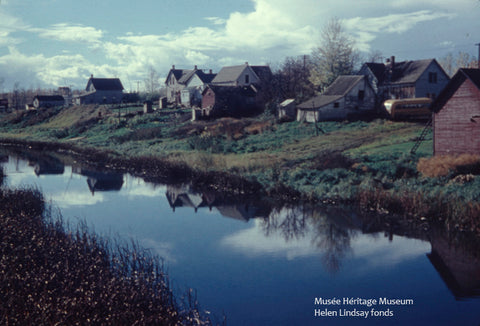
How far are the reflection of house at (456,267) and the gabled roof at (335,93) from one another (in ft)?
107

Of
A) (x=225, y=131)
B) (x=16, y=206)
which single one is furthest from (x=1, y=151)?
(x=16, y=206)

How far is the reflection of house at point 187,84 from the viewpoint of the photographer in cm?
7781

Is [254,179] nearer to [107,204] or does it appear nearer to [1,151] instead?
[107,204]

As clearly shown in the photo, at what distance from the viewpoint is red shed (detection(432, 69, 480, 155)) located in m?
26.9

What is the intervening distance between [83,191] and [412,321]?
2511 cm

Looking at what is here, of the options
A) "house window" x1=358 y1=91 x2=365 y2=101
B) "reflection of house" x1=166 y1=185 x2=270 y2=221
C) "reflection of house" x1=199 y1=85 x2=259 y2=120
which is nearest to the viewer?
"reflection of house" x1=166 y1=185 x2=270 y2=221

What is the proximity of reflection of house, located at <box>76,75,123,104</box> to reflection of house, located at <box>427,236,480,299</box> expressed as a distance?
79.9m

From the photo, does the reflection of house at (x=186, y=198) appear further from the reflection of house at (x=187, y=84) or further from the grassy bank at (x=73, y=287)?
the reflection of house at (x=187, y=84)

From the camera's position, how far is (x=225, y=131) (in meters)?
48.6

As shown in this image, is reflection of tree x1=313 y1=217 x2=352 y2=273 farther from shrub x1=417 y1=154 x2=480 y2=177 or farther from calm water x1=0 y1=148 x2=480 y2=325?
shrub x1=417 y1=154 x2=480 y2=177

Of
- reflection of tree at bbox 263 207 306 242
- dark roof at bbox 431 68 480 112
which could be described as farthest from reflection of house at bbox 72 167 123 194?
dark roof at bbox 431 68 480 112

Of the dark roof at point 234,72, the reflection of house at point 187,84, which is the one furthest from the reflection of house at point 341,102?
the reflection of house at point 187,84

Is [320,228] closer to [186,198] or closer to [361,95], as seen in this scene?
[186,198]

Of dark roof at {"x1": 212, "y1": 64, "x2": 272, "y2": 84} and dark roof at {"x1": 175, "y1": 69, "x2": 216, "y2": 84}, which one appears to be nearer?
dark roof at {"x1": 212, "y1": 64, "x2": 272, "y2": 84}
